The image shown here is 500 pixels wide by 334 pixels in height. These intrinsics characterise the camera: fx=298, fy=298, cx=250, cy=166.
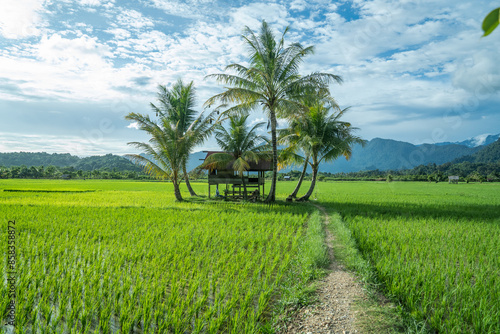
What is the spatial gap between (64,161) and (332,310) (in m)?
115

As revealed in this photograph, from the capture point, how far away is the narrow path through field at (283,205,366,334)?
320 cm

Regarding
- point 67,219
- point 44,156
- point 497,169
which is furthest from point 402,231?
point 44,156

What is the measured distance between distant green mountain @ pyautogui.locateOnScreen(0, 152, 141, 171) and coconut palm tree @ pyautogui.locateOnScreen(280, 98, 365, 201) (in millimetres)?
75315

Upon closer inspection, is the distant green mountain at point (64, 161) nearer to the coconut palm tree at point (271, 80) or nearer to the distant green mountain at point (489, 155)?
the coconut palm tree at point (271, 80)

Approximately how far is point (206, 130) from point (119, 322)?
545 inches

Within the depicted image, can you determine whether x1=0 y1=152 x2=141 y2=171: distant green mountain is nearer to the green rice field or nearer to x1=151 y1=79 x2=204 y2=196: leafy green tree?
x1=151 y1=79 x2=204 y2=196: leafy green tree

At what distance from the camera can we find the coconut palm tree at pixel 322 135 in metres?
16.1

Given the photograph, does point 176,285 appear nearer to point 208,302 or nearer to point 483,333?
point 208,302

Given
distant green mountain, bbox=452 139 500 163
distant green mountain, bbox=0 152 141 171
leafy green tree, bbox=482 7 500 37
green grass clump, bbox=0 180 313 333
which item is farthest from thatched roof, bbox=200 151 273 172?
distant green mountain, bbox=452 139 500 163

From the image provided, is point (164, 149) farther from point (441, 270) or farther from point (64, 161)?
point (64, 161)

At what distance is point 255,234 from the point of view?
746cm

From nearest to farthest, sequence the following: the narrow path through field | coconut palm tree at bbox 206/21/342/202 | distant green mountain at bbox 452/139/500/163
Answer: the narrow path through field < coconut palm tree at bbox 206/21/342/202 < distant green mountain at bbox 452/139/500/163

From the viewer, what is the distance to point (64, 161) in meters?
100

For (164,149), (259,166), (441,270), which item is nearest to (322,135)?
(259,166)
